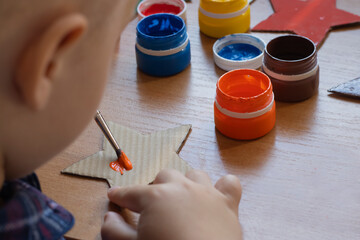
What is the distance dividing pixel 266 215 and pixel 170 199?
12 centimetres

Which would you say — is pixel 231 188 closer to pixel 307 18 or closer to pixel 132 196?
pixel 132 196

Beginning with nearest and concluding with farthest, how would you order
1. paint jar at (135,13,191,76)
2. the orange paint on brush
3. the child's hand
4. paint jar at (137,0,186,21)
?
the child's hand
the orange paint on brush
paint jar at (135,13,191,76)
paint jar at (137,0,186,21)

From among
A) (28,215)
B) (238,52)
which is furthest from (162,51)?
(28,215)

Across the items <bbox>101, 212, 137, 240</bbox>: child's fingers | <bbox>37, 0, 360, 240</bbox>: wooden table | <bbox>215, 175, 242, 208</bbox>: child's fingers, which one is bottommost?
<bbox>37, 0, 360, 240</bbox>: wooden table

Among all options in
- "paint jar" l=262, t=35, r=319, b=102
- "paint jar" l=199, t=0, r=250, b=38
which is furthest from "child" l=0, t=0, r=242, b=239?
"paint jar" l=199, t=0, r=250, b=38

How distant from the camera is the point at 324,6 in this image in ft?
2.84

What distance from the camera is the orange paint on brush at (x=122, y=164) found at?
624 millimetres

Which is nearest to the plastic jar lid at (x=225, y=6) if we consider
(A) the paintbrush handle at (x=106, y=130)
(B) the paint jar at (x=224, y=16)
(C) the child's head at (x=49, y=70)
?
(B) the paint jar at (x=224, y=16)

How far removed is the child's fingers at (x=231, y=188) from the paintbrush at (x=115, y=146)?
128mm

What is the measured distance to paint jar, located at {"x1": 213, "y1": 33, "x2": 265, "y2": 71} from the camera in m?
0.76

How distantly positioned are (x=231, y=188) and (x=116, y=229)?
0.44ft

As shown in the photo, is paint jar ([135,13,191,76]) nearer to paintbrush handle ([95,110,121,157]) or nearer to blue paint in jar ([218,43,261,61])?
blue paint in jar ([218,43,261,61])

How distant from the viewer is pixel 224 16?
82 centimetres

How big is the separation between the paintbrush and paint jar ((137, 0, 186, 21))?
1.05 ft
